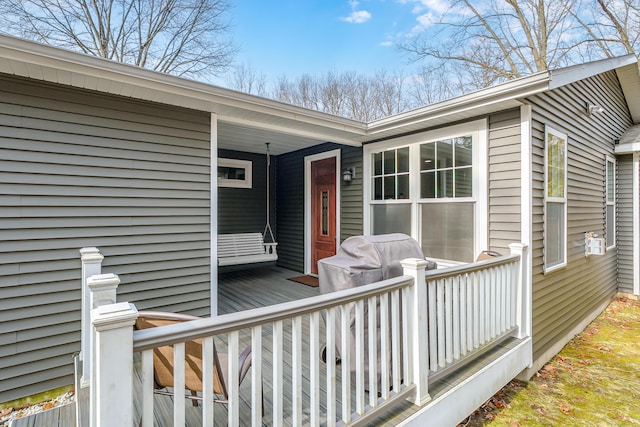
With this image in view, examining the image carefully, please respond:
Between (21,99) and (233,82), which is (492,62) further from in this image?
(21,99)

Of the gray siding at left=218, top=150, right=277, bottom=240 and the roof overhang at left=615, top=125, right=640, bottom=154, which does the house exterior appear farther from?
the gray siding at left=218, top=150, right=277, bottom=240

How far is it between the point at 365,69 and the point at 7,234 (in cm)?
1434

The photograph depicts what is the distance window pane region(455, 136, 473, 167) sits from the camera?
3.90 metres

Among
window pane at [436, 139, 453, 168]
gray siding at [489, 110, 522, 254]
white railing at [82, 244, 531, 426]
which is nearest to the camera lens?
white railing at [82, 244, 531, 426]

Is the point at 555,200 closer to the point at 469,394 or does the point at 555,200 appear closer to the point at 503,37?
the point at 469,394

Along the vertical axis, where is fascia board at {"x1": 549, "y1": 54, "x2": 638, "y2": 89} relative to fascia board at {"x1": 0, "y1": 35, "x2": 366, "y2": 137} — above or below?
above

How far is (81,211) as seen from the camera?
2891 millimetres

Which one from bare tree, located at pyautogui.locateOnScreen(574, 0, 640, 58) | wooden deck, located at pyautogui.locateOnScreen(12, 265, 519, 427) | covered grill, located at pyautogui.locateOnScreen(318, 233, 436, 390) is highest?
bare tree, located at pyautogui.locateOnScreen(574, 0, 640, 58)

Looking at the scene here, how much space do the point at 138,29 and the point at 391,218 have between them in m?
10.9

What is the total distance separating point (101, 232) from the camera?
2992 millimetres

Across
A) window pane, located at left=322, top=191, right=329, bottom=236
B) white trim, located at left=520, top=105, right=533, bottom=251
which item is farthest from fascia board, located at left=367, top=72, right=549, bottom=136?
window pane, located at left=322, top=191, right=329, bottom=236

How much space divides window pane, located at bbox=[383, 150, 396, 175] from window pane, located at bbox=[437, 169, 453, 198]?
806 mm

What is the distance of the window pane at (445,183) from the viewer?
4091mm

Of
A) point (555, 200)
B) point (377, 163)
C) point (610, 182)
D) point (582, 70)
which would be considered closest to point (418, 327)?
point (555, 200)
